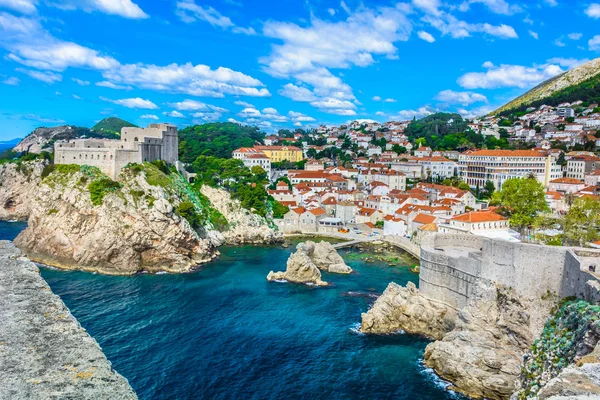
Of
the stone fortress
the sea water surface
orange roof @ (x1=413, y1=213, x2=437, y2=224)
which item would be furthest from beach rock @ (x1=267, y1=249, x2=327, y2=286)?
the stone fortress

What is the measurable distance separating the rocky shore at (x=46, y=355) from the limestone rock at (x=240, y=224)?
33.0m

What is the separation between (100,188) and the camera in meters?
35.0

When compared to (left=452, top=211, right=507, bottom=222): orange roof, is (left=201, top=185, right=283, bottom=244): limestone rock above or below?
below

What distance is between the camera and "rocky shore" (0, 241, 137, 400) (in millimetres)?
6418

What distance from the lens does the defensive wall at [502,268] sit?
1487cm

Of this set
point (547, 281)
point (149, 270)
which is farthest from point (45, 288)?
point (149, 270)

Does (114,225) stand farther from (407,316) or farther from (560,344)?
(560,344)

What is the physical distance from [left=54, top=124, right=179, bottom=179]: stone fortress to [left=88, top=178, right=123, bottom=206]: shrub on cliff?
2972 millimetres

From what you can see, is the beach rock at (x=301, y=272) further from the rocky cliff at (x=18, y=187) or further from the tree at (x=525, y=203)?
the rocky cliff at (x=18, y=187)

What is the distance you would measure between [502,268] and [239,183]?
3497cm

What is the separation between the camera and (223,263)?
114 ft

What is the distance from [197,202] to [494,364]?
32641 millimetres

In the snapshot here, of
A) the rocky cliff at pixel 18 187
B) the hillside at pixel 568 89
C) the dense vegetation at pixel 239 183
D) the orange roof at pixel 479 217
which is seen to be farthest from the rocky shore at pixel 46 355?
the hillside at pixel 568 89

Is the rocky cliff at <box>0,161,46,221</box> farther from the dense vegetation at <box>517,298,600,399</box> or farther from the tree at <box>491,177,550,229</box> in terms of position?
the dense vegetation at <box>517,298,600,399</box>
